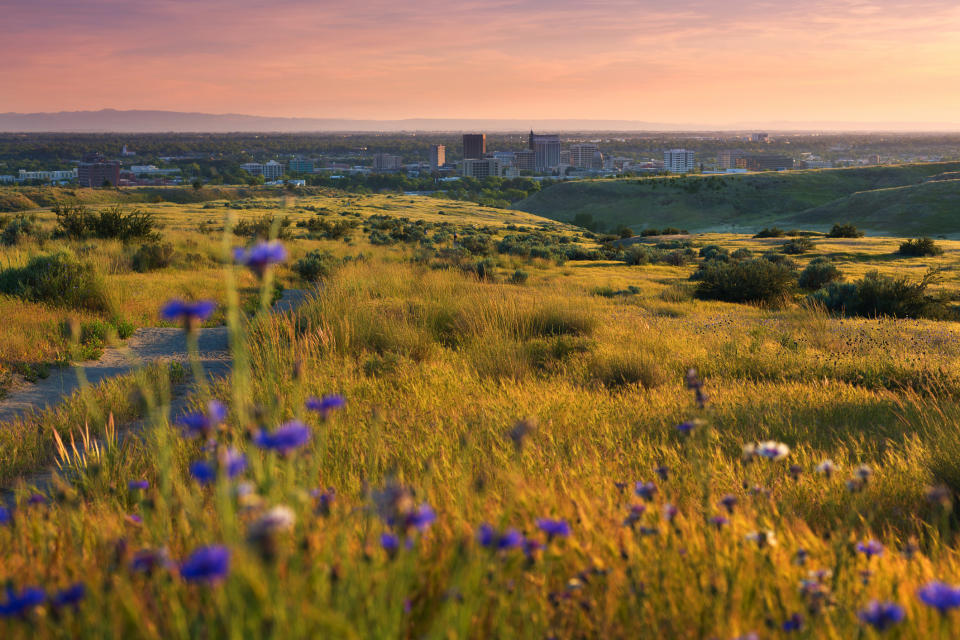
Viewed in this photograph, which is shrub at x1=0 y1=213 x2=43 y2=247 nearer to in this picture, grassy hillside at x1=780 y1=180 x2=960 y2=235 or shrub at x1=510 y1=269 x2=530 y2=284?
shrub at x1=510 y1=269 x2=530 y2=284

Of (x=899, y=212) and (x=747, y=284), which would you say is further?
(x=899, y=212)

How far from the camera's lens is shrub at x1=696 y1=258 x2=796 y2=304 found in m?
15.8

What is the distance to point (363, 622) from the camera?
5.26 feet

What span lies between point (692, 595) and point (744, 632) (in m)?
0.21

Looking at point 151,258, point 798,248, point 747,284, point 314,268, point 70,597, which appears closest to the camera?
point 70,597

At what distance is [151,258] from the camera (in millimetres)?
16641

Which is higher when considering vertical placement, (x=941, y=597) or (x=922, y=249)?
(x=941, y=597)

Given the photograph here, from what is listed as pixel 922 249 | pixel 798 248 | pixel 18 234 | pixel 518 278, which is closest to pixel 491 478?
pixel 518 278

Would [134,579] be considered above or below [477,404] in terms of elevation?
above

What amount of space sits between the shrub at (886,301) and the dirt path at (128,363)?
475 inches

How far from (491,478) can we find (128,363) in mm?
6755

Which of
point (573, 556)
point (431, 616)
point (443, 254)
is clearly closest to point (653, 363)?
point (573, 556)

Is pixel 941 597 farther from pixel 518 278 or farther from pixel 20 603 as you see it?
pixel 518 278

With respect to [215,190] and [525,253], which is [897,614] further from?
[215,190]
